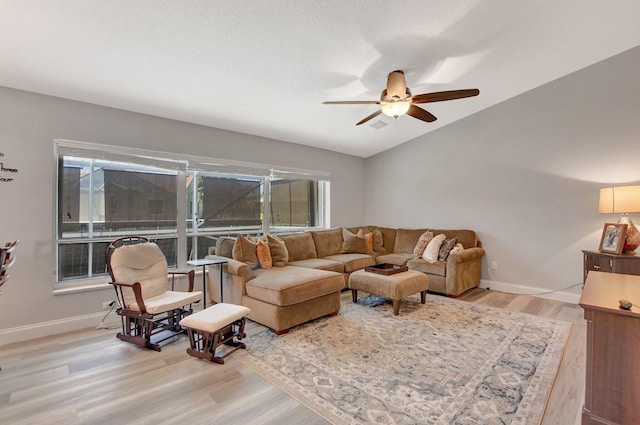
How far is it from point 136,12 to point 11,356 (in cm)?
311

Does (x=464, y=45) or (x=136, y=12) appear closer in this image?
(x=136, y=12)

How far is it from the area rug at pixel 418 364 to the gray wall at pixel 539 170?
1278 millimetres

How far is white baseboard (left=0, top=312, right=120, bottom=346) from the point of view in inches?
114

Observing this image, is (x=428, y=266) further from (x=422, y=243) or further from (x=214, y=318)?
(x=214, y=318)

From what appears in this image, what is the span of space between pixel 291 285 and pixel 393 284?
126cm

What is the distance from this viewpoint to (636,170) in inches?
143

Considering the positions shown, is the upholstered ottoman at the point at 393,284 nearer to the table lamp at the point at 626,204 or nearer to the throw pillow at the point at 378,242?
the throw pillow at the point at 378,242

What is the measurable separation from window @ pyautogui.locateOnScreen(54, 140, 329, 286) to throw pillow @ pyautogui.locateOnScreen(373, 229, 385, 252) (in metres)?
1.85

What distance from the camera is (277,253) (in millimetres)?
4141

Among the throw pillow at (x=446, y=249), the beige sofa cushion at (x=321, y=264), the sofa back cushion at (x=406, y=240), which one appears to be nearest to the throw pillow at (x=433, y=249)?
the throw pillow at (x=446, y=249)

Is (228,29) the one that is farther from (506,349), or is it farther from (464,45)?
(506,349)

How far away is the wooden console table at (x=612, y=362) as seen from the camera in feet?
4.91

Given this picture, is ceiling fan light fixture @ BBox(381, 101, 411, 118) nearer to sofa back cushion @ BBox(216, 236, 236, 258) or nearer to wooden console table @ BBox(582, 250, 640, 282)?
sofa back cushion @ BBox(216, 236, 236, 258)

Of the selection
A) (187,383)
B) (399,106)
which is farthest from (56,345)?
(399,106)
